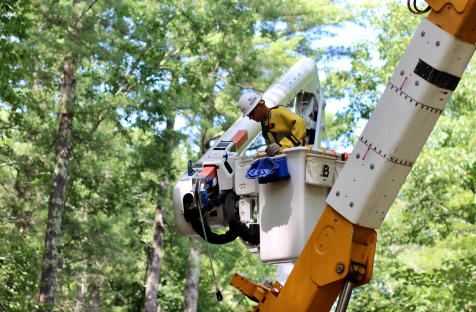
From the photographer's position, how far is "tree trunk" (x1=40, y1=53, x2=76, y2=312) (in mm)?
11164

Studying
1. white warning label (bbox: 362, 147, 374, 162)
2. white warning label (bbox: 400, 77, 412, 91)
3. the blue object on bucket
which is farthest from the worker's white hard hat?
white warning label (bbox: 400, 77, 412, 91)

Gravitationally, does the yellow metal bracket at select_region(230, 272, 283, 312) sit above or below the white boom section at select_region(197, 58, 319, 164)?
below

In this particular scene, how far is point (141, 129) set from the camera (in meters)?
14.3

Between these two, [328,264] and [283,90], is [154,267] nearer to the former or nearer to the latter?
[283,90]

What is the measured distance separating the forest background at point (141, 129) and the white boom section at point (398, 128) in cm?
691

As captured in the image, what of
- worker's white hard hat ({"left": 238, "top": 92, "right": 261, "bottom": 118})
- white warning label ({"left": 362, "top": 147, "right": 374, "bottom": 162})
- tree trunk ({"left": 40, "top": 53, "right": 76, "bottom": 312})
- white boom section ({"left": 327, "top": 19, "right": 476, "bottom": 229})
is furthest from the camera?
tree trunk ({"left": 40, "top": 53, "right": 76, "bottom": 312})

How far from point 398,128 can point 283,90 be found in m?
3.78

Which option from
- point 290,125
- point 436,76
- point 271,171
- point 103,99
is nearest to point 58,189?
point 103,99

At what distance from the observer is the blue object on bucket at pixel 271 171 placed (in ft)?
13.8

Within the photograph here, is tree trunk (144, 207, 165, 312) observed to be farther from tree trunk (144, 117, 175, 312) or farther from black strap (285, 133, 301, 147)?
black strap (285, 133, 301, 147)

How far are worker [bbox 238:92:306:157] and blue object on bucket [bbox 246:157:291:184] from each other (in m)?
0.72

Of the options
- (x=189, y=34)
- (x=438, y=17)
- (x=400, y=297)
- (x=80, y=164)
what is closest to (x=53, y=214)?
(x=80, y=164)

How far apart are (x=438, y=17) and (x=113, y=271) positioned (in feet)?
59.0

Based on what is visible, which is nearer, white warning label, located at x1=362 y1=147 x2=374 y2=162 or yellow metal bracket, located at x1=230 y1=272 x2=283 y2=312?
white warning label, located at x1=362 y1=147 x2=374 y2=162
